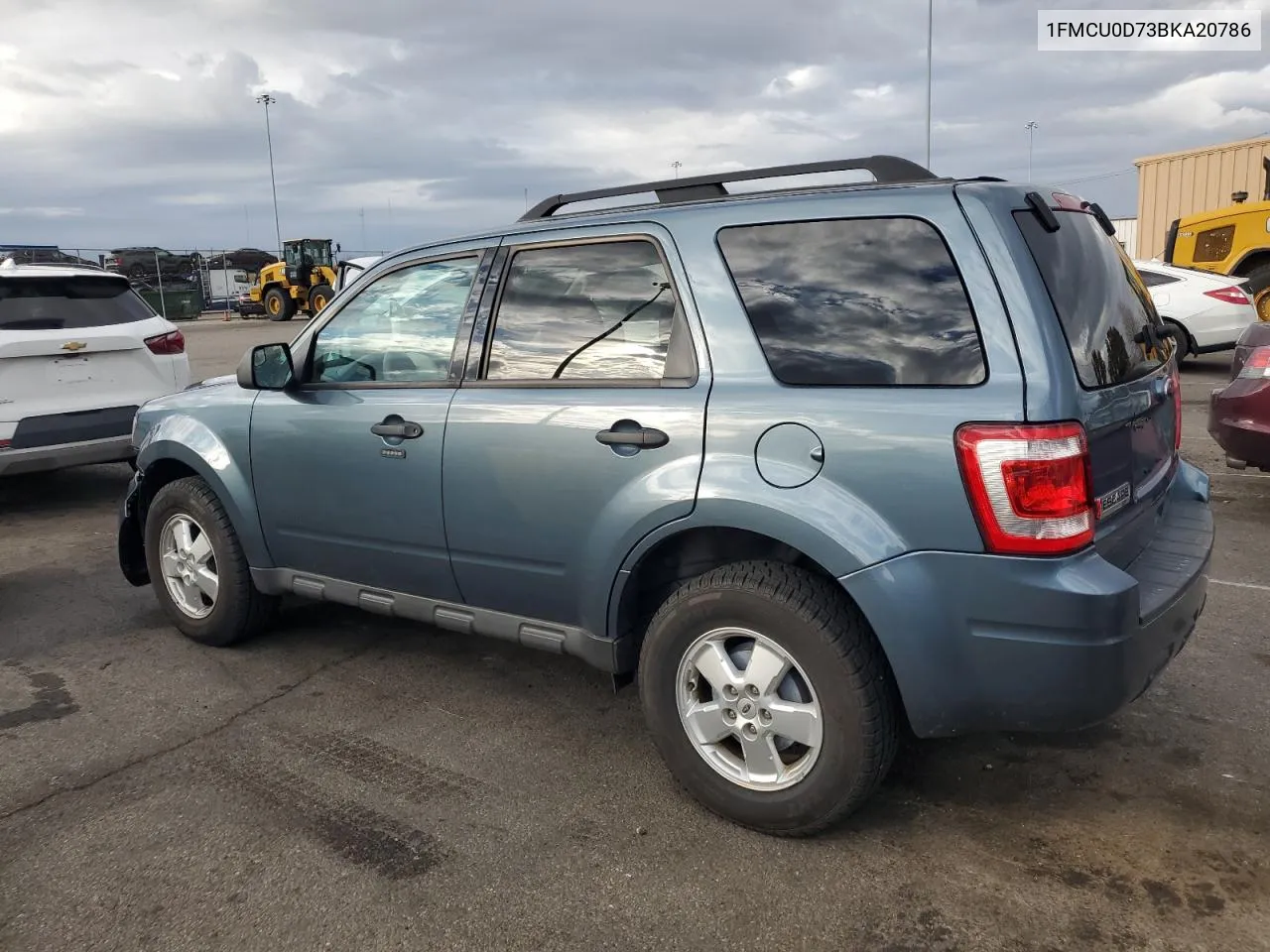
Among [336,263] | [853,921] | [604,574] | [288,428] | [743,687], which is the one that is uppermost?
[336,263]

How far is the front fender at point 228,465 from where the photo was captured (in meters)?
4.30

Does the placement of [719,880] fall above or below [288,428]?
below

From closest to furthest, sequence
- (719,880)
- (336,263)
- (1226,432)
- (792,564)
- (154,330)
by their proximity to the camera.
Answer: (719,880) → (792,564) → (1226,432) → (154,330) → (336,263)

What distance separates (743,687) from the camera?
9.67 feet

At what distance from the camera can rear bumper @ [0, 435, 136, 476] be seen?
22.4ft

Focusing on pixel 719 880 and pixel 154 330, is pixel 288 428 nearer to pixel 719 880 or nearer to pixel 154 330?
pixel 719 880

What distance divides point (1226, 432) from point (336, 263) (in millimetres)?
29869

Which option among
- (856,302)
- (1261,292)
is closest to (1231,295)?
(1261,292)

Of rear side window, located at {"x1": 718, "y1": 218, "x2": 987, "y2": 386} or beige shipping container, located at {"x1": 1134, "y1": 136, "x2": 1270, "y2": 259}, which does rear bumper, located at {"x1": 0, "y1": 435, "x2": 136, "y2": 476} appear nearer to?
rear side window, located at {"x1": 718, "y1": 218, "x2": 987, "y2": 386}

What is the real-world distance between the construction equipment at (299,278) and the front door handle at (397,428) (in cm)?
2927

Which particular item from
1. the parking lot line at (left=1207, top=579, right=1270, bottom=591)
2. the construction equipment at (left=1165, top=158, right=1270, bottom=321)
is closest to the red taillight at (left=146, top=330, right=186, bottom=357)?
the parking lot line at (left=1207, top=579, right=1270, bottom=591)

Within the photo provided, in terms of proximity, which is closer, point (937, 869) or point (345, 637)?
point (937, 869)

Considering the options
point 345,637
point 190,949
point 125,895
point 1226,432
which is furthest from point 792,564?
point 1226,432

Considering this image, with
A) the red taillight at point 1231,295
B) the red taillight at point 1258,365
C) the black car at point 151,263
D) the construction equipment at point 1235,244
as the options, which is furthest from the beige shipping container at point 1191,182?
the black car at point 151,263
